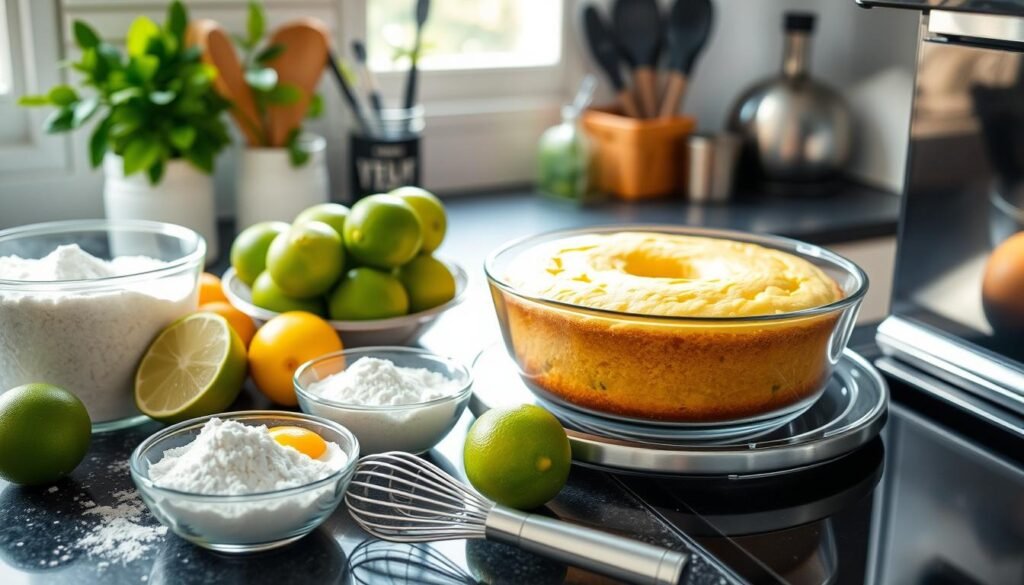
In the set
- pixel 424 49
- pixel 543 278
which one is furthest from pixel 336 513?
pixel 424 49

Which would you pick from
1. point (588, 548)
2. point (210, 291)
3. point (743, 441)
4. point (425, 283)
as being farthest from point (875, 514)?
point (210, 291)

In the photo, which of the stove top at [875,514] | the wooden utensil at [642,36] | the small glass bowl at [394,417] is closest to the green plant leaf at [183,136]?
the small glass bowl at [394,417]

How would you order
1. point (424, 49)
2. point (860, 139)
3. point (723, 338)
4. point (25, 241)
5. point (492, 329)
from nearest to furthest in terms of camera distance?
1. point (723, 338)
2. point (25, 241)
3. point (492, 329)
4. point (424, 49)
5. point (860, 139)

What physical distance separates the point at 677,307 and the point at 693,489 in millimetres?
148

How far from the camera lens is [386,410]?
91 cm

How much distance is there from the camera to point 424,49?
1.72 m

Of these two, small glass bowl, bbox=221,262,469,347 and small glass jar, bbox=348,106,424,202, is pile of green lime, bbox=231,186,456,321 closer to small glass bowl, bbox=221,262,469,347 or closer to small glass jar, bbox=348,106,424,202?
small glass bowl, bbox=221,262,469,347

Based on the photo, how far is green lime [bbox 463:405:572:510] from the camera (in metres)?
0.82

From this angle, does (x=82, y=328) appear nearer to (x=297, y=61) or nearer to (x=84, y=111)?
(x=84, y=111)

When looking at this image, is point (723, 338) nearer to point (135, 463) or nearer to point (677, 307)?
point (677, 307)

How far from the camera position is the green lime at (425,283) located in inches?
45.2

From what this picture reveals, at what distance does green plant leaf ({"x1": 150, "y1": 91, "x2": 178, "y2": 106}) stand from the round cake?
1.97 ft

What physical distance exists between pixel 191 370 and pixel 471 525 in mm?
338

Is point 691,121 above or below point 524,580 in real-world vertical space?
above
